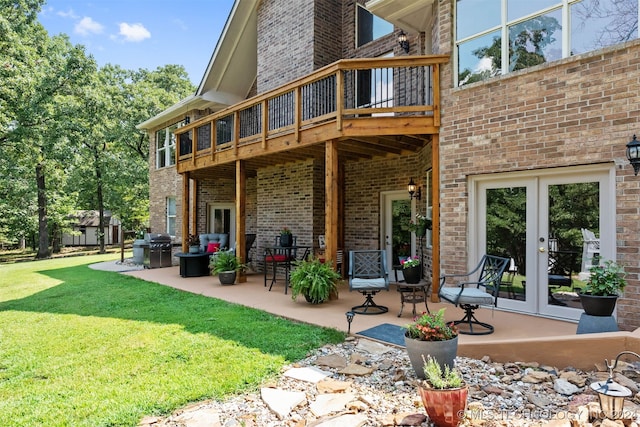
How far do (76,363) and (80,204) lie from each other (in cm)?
2693

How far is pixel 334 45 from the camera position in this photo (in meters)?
10.3

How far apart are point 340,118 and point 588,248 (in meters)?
4.19

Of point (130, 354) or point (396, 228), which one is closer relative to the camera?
point (130, 354)

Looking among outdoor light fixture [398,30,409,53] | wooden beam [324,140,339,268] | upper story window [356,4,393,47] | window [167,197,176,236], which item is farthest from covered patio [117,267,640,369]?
upper story window [356,4,393,47]

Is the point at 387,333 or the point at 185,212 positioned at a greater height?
the point at 185,212

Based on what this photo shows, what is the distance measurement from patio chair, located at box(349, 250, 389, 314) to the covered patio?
0.29 metres

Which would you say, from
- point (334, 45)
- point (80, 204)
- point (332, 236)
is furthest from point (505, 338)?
point (80, 204)

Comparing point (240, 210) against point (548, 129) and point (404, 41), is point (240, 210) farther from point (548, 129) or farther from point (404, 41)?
point (548, 129)

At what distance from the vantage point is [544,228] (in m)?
5.63

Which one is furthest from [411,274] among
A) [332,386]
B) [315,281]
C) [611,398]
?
[611,398]

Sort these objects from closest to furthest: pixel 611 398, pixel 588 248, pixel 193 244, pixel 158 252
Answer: pixel 611 398 < pixel 588 248 < pixel 193 244 < pixel 158 252

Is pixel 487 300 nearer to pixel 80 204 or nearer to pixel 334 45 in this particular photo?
pixel 334 45

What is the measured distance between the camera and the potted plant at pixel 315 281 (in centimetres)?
652

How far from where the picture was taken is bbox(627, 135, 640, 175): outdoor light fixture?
15.0ft
